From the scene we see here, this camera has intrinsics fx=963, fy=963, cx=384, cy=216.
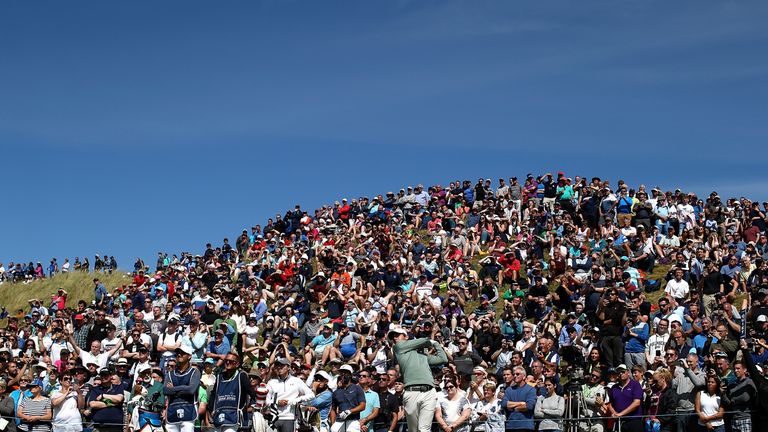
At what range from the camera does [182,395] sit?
15469 mm

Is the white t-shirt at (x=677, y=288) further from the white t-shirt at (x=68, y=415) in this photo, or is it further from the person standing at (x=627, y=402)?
the white t-shirt at (x=68, y=415)

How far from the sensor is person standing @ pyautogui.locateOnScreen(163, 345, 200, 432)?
15.4 m

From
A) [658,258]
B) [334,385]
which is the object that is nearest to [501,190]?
[658,258]

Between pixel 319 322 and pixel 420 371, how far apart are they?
10.3 m

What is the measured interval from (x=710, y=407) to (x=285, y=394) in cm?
722

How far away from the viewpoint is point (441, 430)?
52.8 ft

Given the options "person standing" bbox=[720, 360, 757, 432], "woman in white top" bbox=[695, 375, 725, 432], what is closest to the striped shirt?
"woman in white top" bbox=[695, 375, 725, 432]

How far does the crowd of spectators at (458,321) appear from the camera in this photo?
16359 mm

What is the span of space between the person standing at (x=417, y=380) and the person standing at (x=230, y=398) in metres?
2.88

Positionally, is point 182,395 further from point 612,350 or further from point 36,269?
point 36,269

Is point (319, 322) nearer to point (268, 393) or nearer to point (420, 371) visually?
point (268, 393)

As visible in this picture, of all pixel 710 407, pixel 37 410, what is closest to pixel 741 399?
pixel 710 407

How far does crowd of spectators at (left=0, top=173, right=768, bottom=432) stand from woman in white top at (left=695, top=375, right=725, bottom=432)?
31 millimetres

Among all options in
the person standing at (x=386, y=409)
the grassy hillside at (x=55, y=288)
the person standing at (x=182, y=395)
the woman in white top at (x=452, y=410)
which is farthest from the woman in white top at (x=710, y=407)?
the grassy hillside at (x=55, y=288)
